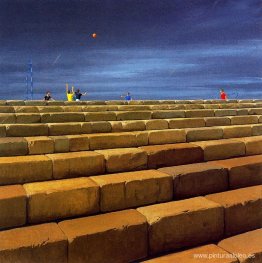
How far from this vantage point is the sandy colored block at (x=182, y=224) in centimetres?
271

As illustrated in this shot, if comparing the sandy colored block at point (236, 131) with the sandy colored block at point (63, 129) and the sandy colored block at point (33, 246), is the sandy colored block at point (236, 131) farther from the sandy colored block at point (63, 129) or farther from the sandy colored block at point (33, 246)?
the sandy colored block at point (33, 246)

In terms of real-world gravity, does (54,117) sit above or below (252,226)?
Result: above

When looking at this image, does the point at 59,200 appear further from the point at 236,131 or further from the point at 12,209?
the point at 236,131

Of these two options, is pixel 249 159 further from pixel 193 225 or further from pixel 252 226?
pixel 193 225

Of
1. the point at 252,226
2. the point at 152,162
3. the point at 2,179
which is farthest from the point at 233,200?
the point at 2,179

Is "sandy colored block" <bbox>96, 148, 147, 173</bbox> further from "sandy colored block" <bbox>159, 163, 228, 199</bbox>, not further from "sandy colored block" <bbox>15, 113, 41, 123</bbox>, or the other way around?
"sandy colored block" <bbox>15, 113, 41, 123</bbox>

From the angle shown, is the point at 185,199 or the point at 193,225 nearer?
the point at 193,225

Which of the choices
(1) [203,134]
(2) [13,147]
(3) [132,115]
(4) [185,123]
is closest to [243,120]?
(4) [185,123]

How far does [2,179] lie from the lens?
3.05 meters

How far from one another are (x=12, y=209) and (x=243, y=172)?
8.94 feet

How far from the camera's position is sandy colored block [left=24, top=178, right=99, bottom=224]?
268cm

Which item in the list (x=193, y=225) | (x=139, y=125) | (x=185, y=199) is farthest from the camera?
(x=139, y=125)

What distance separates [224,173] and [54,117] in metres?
3.44

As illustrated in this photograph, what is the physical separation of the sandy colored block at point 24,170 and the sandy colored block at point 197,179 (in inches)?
51.4
